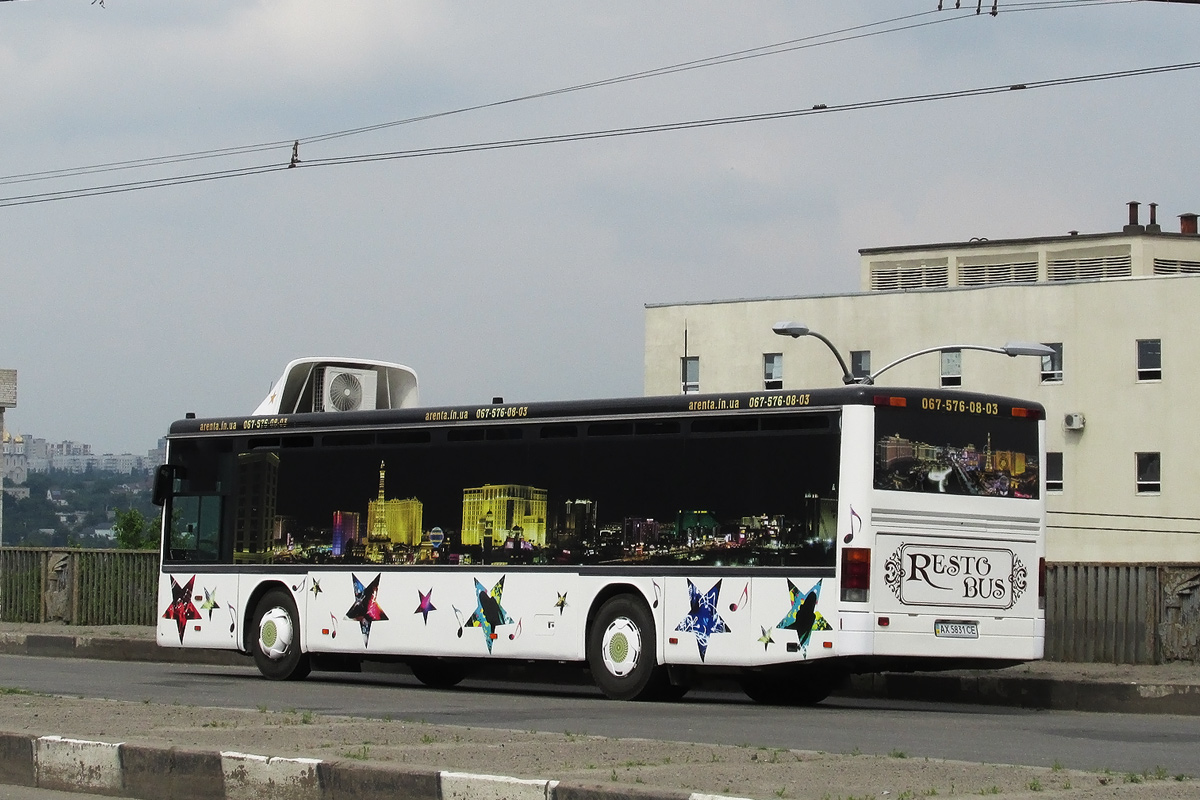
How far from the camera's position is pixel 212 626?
20344 mm

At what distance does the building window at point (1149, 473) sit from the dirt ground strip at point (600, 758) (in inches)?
1967

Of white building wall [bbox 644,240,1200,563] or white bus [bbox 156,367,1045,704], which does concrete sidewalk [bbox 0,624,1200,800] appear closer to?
white bus [bbox 156,367,1045,704]

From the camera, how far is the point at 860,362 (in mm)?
64188

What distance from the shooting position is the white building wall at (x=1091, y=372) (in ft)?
190

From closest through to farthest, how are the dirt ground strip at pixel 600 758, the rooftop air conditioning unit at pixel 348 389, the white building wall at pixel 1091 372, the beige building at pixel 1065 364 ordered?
the dirt ground strip at pixel 600 758 → the rooftop air conditioning unit at pixel 348 389 → the white building wall at pixel 1091 372 → the beige building at pixel 1065 364

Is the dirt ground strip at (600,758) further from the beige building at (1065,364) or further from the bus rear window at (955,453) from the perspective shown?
the beige building at (1065,364)

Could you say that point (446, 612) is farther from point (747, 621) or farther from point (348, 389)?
point (348, 389)

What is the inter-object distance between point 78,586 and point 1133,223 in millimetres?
54803

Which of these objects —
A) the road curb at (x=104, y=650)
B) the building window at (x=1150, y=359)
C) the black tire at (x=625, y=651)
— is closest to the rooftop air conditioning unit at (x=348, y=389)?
the road curb at (x=104, y=650)

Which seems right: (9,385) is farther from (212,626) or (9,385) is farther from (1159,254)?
(1159,254)

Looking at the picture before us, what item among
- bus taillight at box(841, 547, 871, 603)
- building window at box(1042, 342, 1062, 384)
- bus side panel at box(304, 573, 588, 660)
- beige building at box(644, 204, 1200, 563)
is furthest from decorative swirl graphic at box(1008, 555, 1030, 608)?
building window at box(1042, 342, 1062, 384)

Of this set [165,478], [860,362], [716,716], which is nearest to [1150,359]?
[860,362]

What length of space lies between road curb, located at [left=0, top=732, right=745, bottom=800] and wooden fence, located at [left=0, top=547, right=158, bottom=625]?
16902mm

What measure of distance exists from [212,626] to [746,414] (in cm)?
721
